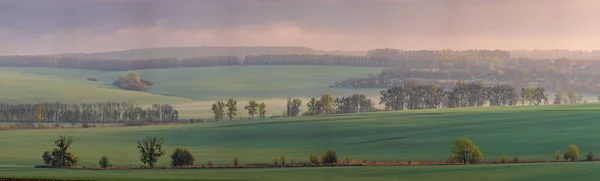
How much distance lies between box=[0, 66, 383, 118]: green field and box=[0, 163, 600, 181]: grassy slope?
80.2 m

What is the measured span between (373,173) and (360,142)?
87.5 ft

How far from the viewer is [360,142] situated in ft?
260

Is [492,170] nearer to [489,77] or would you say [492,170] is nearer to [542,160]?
[542,160]

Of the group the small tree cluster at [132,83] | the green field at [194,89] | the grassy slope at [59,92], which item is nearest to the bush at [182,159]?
the green field at [194,89]

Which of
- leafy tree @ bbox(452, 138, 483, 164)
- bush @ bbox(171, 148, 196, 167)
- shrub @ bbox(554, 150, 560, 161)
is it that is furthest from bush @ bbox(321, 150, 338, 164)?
shrub @ bbox(554, 150, 560, 161)

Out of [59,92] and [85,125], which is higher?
[59,92]

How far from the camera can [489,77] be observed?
185 m

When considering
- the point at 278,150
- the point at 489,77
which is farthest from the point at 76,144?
the point at 489,77

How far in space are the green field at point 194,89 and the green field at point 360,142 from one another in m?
42.5

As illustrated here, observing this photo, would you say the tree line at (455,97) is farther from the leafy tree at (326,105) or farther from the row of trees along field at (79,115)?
the row of trees along field at (79,115)

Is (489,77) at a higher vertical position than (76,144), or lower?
higher

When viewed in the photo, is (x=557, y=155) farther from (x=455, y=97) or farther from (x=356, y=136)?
(x=455, y=97)

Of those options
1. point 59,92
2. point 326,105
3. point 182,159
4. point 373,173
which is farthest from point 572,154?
point 59,92

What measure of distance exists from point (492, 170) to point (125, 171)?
23.4 m
